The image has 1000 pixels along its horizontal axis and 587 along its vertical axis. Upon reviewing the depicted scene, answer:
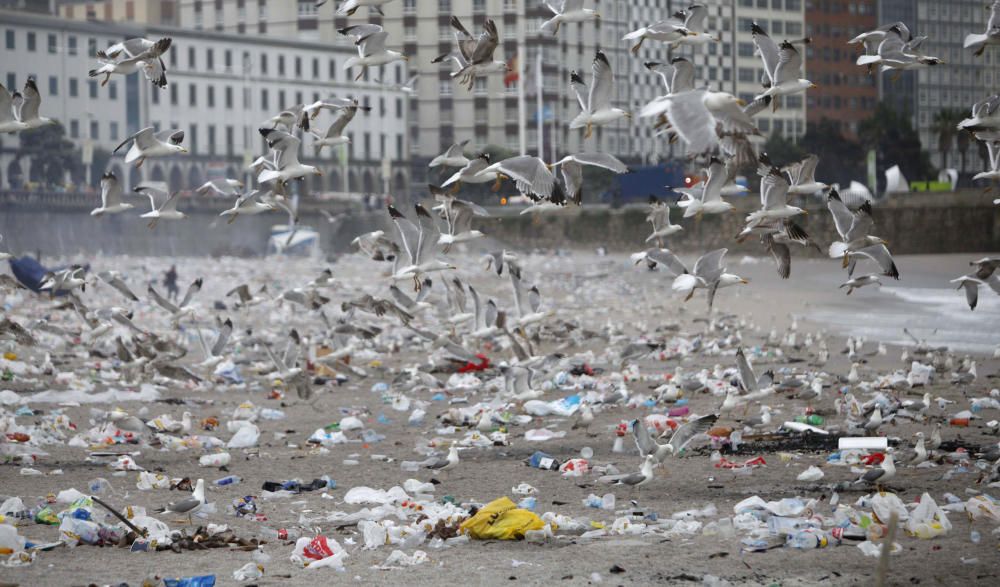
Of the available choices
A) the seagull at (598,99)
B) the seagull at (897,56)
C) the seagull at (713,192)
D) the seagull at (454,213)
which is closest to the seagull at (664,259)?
the seagull at (713,192)

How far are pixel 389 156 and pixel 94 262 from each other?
43841mm

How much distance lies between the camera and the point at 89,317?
53.2 feet

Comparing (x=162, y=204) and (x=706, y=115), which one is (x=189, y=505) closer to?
(x=706, y=115)

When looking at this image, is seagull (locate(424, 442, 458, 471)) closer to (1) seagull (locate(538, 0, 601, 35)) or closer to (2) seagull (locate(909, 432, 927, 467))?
(2) seagull (locate(909, 432, 927, 467))

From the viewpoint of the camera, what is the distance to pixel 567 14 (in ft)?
40.1

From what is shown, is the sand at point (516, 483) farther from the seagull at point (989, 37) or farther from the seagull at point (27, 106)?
the seagull at point (989, 37)

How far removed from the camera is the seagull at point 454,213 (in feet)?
39.6

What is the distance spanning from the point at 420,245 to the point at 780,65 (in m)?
3.61

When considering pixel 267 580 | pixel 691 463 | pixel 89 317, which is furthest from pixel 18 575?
pixel 89 317

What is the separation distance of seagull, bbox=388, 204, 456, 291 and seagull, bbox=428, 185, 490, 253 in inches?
5.0

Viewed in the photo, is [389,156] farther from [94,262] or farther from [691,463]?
[691,463]

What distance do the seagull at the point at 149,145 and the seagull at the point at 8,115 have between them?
87 cm

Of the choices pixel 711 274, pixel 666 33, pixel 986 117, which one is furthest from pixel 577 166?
pixel 986 117

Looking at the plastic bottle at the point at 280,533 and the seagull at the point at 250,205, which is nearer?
the plastic bottle at the point at 280,533
